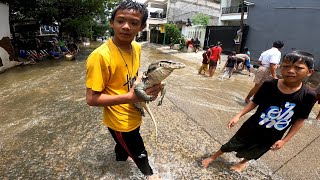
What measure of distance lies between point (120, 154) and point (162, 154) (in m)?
1.05

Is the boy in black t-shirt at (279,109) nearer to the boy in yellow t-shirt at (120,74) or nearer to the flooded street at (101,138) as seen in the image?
the flooded street at (101,138)

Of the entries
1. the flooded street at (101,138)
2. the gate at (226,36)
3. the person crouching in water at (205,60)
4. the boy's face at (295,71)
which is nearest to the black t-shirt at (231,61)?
the person crouching in water at (205,60)

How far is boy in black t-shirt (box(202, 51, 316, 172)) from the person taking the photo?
2.48m

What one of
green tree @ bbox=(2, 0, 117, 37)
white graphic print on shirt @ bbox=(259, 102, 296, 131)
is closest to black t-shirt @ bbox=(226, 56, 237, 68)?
white graphic print on shirt @ bbox=(259, 102, 296, 131)

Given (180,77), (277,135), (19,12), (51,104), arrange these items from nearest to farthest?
(277,135), (51,104), (180,77), (19,12)

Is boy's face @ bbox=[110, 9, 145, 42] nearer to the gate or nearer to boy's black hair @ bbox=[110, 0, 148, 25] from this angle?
boy's black hair @ bbox=[110, 0, 148, 25]

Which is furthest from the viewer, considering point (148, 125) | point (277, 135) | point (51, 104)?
point (51, 104)

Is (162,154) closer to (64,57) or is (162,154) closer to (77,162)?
(77,162)

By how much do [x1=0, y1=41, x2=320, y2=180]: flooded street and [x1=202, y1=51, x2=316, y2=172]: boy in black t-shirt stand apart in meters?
0.58

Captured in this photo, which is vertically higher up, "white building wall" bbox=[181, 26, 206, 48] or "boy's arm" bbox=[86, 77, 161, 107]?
"white building wall" bbox=[181, 26, 206, 48]

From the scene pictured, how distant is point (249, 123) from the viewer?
2.99 metres

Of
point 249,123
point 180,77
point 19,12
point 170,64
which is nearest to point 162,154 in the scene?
point 249,123

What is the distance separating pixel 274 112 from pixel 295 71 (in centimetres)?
51

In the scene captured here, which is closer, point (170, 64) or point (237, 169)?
point (170, 64)
